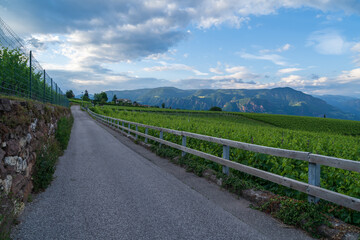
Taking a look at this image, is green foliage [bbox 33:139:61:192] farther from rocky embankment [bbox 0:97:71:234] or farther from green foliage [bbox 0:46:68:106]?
green foliage [bbox 0:46:68:106]

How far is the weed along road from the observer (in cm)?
328

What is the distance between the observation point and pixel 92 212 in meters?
3.94

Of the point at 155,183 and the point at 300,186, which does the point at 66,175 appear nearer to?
the point at 155,183

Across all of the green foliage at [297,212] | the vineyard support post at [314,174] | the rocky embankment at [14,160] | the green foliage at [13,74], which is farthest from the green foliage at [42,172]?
the vineyard support post at [314,174]

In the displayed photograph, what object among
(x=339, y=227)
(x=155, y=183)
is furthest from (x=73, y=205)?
(x=339, y=227)

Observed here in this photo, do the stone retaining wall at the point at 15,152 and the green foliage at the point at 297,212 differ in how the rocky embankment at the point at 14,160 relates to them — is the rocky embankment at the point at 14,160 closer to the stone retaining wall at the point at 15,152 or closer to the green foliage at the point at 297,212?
the stone retaining wall at the point at 15,152

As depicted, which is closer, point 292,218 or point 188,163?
point 292,218

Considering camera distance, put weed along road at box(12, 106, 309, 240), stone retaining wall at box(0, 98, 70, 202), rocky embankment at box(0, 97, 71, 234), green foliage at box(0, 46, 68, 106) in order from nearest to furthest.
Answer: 1. weed along road at box(12, 106, 309, 240)
2. rocky embankment at box(0, 97, 71, 234)
3. stone retaining wall at box(0, 98, 70, 202)
4. green foliage at box(0, 46, 68, 106)

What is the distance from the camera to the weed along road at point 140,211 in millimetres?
3283

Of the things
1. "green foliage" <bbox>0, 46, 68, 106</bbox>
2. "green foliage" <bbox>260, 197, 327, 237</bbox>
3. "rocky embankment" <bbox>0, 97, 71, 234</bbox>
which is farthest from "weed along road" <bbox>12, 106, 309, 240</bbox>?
"green foliage" <bbox>0, 46, 68, 106</bbox>

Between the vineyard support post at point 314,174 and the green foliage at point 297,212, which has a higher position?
the vineyard support post at point 314,174

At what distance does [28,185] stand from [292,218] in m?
5.04

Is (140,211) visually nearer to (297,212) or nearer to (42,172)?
(297,212)

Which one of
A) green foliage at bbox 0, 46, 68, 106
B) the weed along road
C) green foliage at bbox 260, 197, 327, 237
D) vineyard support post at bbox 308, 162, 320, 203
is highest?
green foliage at bbox 0, 46, 68, 106
